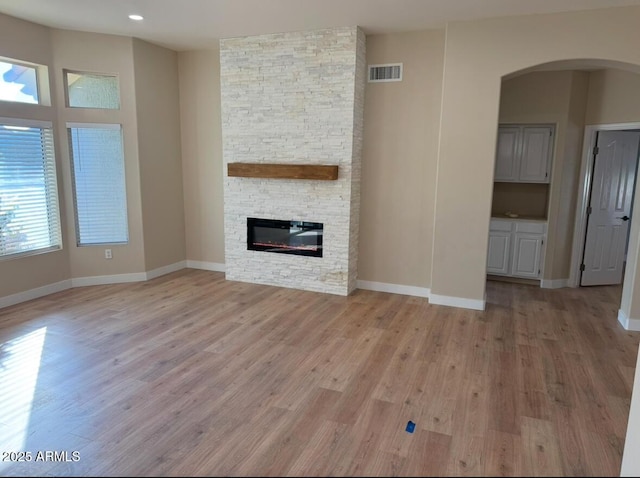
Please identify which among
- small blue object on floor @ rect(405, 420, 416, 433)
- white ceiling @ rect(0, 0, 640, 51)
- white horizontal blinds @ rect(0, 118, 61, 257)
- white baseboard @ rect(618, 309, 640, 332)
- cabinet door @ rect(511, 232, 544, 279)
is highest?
white ceiling @ rect(0, 0, 640, 51)

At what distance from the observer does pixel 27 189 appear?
4.70 metres

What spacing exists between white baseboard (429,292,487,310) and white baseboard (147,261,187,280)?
12.3 ft

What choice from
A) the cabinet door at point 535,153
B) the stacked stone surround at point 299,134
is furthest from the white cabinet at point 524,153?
the stacked stone surround at point 299,134

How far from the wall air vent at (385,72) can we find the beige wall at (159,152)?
2900 mm

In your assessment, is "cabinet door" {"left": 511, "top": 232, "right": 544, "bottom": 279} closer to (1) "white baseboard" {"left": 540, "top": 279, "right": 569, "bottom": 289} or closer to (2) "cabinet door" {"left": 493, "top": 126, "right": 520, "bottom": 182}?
(1) "white baseboard" {"left": 540, "top": 279, "right": 569, "bottom": 289}

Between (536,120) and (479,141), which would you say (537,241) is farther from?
(479,141)

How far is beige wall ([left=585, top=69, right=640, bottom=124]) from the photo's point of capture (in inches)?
195

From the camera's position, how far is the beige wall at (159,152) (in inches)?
213

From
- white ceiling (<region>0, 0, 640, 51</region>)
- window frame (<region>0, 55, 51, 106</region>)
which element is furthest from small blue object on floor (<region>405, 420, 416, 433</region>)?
window frame (<region>0, 55, 51, 106</region>)

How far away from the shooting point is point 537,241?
568cm

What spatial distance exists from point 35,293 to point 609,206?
745 cm

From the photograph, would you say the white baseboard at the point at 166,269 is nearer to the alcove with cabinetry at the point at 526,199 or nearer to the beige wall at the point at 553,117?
the alcove with cabinetry at the point at 526,199

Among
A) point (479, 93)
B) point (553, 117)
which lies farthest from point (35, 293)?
point (553, 117)

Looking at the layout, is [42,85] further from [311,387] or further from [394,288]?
[394,288]
